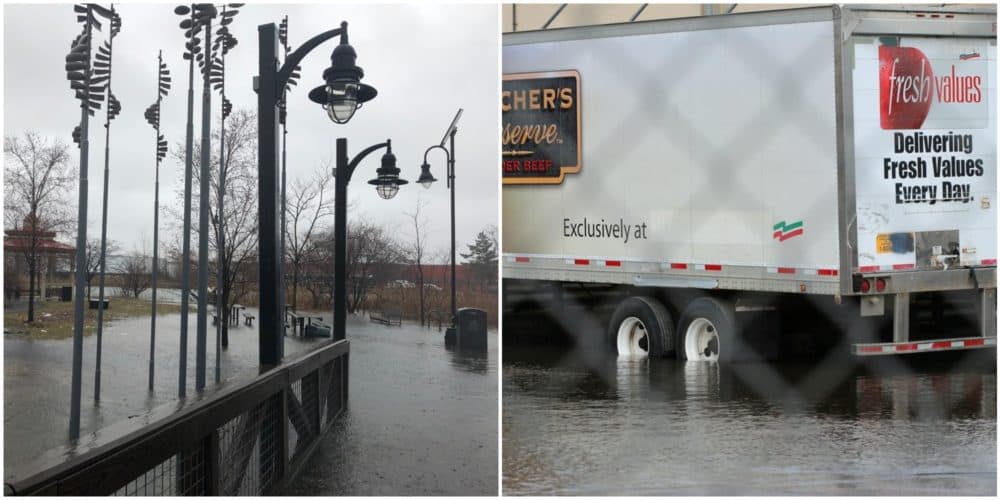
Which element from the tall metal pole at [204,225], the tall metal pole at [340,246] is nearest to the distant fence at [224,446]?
the tall metal pole at [340,246]

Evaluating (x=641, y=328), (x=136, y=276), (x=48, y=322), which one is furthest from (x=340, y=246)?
(x=641, y=328)

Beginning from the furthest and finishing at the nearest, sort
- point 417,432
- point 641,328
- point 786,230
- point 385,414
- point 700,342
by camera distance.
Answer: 1. point 641,328
2. point 700,342
3. point 786,230
4. point 385,414
5. point 417,432

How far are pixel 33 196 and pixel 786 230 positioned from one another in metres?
3.76

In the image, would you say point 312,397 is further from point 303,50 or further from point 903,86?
point 903,86

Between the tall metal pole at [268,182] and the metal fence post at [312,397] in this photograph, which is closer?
the tall metal pole at [268,182]

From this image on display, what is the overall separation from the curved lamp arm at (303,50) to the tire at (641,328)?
2919mm

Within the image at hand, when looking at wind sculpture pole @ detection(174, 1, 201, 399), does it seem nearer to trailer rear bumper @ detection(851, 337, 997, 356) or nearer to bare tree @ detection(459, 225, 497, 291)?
bare tree @ detection(459, 225, 497, 291)

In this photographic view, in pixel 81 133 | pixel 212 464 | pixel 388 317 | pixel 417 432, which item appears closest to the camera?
pixel 212 464

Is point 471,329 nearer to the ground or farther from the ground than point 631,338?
farther from the ground

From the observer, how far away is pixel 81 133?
11.8ft

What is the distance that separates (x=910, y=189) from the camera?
5.01 m

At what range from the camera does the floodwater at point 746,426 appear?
347cm

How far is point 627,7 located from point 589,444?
291cm

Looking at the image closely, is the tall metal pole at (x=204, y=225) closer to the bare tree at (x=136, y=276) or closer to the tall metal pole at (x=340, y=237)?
the bare tree at (x=136, y=276)
